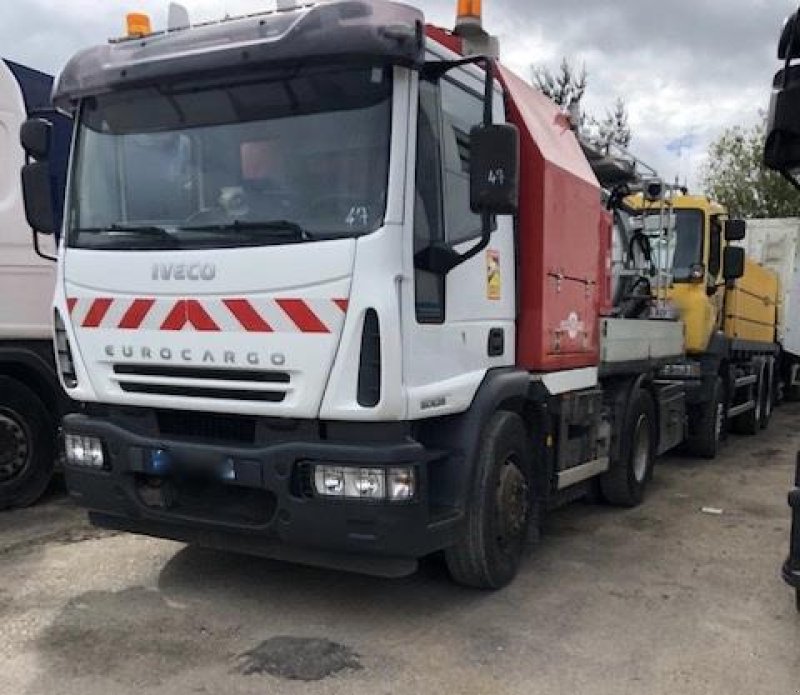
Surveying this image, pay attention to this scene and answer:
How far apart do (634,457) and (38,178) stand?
4.67 meters

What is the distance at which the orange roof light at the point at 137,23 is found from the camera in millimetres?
4562

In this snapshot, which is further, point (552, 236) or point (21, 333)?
point (21, 333)

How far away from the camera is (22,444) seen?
20.7 feet

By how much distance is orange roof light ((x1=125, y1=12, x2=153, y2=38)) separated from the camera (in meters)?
4.56

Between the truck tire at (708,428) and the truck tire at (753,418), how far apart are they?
7.28ft

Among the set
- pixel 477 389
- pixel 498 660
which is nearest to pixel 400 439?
pixel 477 389

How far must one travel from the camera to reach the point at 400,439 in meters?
3.84

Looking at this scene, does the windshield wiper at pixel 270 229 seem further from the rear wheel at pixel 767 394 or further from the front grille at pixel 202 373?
the rear wheel at pixel 767 394

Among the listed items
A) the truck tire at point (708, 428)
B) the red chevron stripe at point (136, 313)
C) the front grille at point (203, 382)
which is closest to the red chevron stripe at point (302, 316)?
the front grille at point (203, 382)

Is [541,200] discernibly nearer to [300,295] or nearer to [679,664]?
[300,295]

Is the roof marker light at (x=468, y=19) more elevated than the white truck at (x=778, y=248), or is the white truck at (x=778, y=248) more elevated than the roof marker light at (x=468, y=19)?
the roof marker light at (x=468, y=19)

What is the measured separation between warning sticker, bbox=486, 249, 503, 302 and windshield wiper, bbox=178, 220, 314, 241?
3.44 ft

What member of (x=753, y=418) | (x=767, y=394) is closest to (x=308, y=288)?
(x=753, y=418)

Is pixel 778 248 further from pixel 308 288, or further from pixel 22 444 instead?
pixel 308 288
